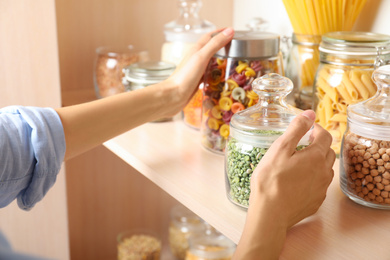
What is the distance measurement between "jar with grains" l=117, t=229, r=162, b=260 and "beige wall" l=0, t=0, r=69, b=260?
25cm

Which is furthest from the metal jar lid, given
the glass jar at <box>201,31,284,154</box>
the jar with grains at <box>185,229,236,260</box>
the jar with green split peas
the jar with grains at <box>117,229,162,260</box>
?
the jar with grains at <box>117,229,162,260</box>

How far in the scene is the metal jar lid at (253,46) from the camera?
0.84 meters

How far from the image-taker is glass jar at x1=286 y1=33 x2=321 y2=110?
0.93m

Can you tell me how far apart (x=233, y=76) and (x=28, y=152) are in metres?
0.37

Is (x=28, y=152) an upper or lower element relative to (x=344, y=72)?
lower

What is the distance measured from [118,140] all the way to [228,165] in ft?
1.18

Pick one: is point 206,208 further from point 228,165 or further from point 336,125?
point 336,125

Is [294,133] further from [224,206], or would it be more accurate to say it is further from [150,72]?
[150,72]

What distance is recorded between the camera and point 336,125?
31.4 inches

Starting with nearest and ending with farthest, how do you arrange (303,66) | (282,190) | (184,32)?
(282,190) → (303,66) → (184,32)

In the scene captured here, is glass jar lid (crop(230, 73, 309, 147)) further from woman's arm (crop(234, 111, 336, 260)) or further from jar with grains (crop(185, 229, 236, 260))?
jar with grains (crop(185, 229, 236, 260))

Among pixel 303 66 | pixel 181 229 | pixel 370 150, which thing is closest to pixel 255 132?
pixel 370 150

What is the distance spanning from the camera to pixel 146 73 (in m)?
1.05

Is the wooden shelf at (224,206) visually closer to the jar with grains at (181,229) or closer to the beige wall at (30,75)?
the beige wall at (30,75)
